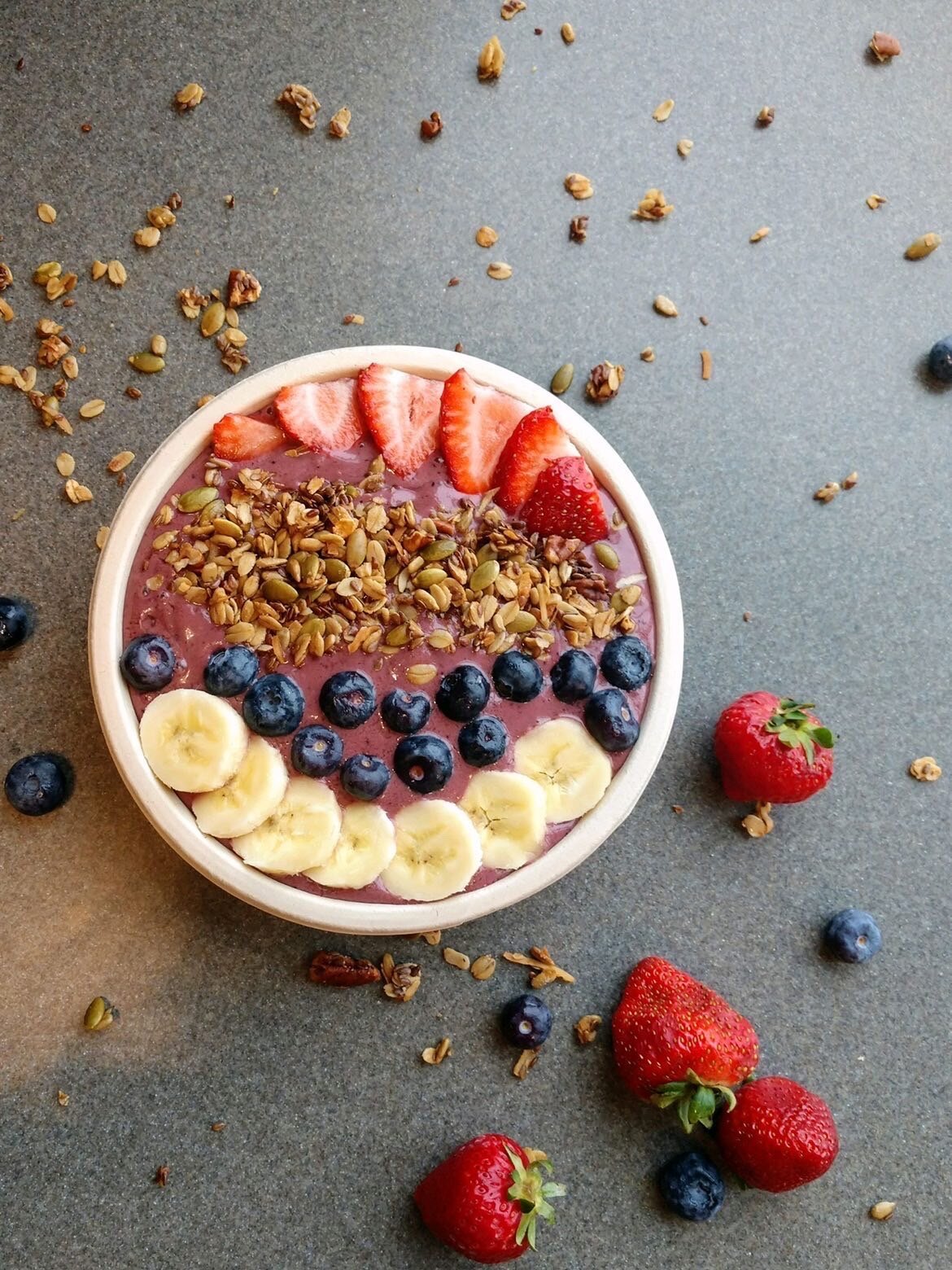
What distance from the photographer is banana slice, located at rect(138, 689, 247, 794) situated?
1.75 metres

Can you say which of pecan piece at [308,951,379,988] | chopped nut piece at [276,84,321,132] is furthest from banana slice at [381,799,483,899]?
chopped nut piece at [276,84,321,132]

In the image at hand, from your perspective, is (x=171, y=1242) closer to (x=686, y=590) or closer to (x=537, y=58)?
(x=686, y=590)

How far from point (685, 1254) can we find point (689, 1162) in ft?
0.67

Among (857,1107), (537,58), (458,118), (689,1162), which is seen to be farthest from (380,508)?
(857,1107)

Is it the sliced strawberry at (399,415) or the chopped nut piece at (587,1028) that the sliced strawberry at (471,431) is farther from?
the chopped nut piece at (587,1028)

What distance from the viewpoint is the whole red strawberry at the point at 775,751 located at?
2.02 m

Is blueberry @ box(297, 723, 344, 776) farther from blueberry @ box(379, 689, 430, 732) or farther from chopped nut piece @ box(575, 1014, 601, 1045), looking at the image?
chopped nut piece @ box(575, 1014, 601, 1045)

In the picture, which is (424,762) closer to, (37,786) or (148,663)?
(148,663)

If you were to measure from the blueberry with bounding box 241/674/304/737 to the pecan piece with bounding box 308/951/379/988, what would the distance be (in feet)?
1.85

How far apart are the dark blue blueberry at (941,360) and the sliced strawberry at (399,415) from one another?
1.20 metres

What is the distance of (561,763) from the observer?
1.85 m

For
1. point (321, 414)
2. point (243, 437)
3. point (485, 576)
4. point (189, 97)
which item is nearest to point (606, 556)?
point (485, 576)

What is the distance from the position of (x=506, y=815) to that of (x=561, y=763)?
136mm

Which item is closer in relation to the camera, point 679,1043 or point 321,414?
point 321,414
